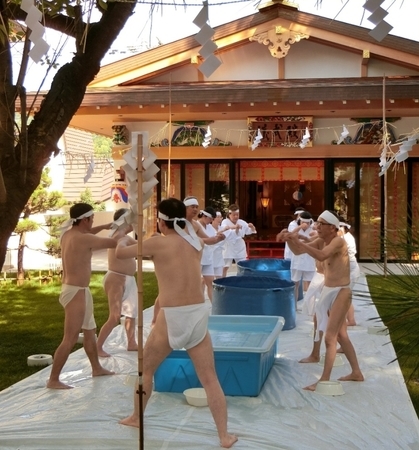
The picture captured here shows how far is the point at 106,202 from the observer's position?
103 feet

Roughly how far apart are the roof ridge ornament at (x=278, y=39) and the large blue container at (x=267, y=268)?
21.1 ft

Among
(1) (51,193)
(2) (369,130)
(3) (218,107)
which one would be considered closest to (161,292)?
(1) (51,193)

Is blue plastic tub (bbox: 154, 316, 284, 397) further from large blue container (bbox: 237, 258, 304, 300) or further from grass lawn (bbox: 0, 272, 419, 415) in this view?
large blue container (bbox: 237, 258, 304, 300)

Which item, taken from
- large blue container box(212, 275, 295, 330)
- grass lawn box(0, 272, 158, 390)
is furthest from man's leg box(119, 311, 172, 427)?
large blue container box(212, 275, 295, 330)

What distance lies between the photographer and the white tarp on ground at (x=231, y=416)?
4.91 metres

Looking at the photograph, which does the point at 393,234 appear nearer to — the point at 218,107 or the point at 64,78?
the point at 64,78

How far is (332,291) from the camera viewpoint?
Result: 6.38 metres

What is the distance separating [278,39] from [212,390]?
44.4ft

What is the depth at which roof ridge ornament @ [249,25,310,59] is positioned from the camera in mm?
16781

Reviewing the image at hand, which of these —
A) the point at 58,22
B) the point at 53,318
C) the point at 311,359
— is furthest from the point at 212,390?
the point at 53,318

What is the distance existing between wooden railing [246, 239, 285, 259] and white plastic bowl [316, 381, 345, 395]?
11.9m

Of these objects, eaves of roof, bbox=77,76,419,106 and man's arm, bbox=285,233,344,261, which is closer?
man's arm, bbox=285,233,344,261

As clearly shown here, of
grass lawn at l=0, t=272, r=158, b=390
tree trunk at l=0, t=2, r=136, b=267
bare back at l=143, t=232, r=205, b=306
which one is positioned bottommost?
grass lawn at l=0, t=272, r=158, b=390

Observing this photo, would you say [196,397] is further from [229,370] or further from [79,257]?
[79,257]
